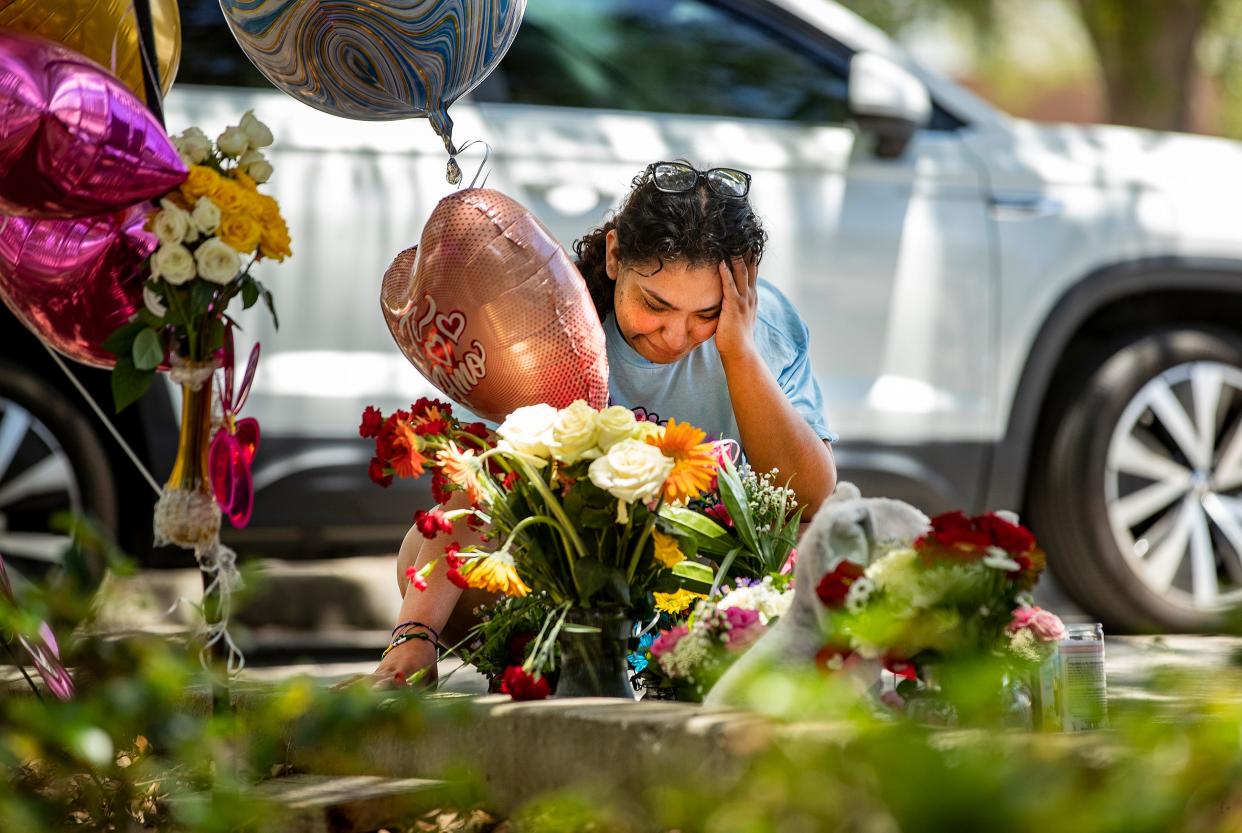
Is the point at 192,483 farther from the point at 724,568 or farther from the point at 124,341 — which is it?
the point at 724,568

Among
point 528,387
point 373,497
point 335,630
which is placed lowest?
point 335,630

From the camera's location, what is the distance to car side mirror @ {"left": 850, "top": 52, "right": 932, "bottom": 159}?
4523 millimetres

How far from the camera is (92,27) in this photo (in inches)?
103

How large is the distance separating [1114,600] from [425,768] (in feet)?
9.71

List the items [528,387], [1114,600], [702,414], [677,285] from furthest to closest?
[1114,600]
[702,414]
[677,285]
[528,387]

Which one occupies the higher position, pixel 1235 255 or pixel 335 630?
pixel 1235 255

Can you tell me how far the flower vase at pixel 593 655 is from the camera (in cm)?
239

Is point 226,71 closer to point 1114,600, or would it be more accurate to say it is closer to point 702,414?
point 702,414

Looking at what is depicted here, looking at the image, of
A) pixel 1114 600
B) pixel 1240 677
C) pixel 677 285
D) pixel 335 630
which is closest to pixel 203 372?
pixel 677 285

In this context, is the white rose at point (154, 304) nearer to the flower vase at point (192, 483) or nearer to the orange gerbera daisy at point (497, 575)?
the flower vase at point (192, 483)

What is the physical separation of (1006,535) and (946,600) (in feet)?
0.43

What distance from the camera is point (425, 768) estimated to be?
226 cm

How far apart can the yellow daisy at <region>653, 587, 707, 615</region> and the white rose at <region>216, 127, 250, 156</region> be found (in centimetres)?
90

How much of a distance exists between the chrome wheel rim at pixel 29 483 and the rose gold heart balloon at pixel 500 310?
6.37ft
